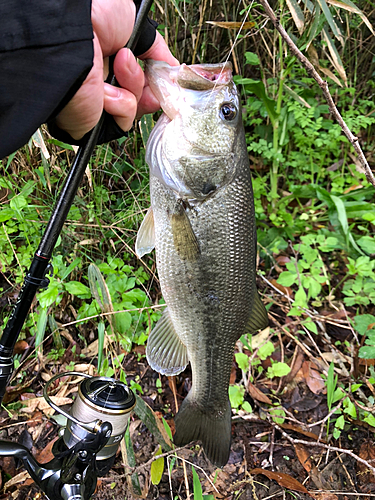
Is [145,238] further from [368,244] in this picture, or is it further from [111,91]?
[368,244]

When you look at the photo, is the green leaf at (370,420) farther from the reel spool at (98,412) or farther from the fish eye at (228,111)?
the fish eye at (228,111)

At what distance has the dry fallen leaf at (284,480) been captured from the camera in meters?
1.88

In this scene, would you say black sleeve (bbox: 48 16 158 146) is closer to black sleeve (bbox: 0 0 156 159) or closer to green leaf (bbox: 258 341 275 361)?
black sleeve (bbox: 0 0 156 159)

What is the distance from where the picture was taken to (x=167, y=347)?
1538 mm

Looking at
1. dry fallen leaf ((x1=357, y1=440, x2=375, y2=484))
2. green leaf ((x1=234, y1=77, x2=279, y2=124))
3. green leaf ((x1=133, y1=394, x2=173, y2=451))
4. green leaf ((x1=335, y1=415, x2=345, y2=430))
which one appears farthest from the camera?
green leaf ((x1=234, y1=77, x2=279, y2=124))

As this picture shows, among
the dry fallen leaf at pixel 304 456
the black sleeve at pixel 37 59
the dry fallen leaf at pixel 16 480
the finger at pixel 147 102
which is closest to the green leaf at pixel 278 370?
the dry fallen leaf at pixel 304 456

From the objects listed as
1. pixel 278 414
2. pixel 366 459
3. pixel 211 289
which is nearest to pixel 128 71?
pixel 211 289

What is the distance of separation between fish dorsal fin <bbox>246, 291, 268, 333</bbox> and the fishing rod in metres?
0.58

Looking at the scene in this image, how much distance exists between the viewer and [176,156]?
1.30m

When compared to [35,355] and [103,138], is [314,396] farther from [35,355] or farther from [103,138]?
[103,138]

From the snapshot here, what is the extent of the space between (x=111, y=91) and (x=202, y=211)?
506 mm

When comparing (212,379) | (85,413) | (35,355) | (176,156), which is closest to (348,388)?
(212,379)

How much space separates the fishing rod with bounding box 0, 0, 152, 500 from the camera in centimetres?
114

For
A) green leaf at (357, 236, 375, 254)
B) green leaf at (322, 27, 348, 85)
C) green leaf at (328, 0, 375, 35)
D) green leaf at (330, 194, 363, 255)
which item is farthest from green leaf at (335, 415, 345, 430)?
green leaf at (328, 0, 375, 35)
